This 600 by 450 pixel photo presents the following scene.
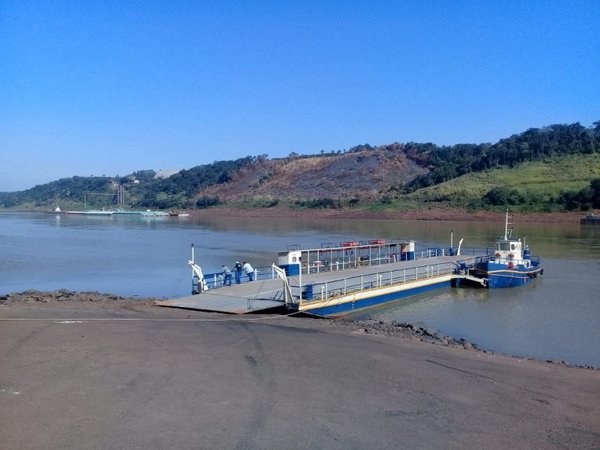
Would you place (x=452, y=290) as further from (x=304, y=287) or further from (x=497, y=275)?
(x=304, y=287)

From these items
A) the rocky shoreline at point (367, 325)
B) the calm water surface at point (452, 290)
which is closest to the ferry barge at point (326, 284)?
the calm water surface at point (452, 290)

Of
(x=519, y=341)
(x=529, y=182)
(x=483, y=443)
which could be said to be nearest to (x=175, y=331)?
(x=483, y=443)

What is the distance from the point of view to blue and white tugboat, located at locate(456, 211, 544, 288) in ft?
106

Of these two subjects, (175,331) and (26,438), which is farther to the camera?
(175,331)

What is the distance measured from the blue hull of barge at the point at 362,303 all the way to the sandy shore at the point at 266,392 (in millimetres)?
5298

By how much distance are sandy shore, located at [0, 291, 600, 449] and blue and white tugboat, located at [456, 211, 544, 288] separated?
17.2 m

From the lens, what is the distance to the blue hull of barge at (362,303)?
21570 mm

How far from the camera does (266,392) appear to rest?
9.98 m

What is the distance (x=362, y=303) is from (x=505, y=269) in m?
12.2

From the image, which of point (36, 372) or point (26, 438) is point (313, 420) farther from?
point (36, 372)

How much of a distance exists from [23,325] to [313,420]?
922cm

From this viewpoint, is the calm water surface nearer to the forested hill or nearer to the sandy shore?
the sandy shore

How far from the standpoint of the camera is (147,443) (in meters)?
7.58

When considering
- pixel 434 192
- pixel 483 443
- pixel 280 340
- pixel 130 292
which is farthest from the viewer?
pixel 434 192
